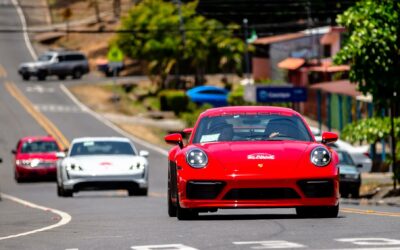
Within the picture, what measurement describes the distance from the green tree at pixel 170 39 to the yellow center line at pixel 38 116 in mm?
10586

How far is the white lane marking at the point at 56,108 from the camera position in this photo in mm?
78300

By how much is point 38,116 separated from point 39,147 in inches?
1157

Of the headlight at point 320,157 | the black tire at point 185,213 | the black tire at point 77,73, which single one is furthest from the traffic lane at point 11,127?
the headlight at point 320,157

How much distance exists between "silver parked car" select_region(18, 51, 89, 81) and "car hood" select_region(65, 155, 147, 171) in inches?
2668

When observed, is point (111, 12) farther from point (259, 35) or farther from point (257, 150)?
point (257, 150)

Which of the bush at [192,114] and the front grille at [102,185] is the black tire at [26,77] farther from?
the front grille at [102,185]

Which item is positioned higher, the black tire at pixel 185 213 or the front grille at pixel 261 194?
the front grille at pixel 261 194

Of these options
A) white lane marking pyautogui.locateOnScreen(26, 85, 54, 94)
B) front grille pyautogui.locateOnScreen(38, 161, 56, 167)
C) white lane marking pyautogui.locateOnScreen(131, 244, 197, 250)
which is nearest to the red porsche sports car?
white lane marking pyautogui.locateOnScreen(131, 244, 197, 250)

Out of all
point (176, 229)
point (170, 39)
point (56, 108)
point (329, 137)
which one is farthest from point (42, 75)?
point (176, 229)

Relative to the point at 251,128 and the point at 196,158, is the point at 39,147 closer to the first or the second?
the point at 251,128

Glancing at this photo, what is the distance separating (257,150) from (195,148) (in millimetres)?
756

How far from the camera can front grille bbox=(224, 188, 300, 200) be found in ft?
51.4

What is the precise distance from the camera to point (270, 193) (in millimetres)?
15695

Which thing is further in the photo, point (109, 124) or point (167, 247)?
point (109, 124)
